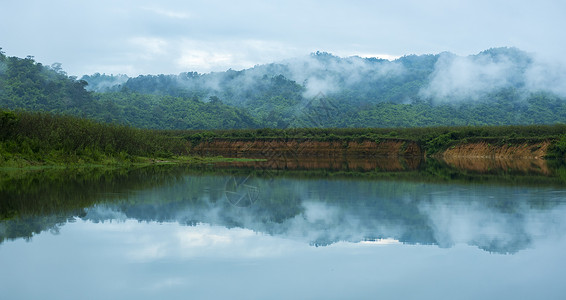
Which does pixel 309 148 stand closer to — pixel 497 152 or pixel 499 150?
pixel 497 152

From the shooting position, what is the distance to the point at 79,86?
122812 millimetres

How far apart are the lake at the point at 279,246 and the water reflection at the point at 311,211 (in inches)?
1.8

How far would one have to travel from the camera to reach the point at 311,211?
46.7 ft

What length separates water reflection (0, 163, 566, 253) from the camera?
10648mm

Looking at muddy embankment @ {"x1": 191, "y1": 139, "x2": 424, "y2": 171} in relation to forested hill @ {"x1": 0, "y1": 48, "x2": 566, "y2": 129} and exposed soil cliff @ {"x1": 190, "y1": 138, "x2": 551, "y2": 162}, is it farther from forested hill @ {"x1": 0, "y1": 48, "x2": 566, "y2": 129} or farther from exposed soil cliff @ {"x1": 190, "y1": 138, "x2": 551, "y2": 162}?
forested hill @ {"x1": 0, "y1": 48, "x2": 566, "y2": 129}

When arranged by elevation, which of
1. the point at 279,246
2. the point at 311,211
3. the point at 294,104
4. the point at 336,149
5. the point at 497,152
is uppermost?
the point at 279,246

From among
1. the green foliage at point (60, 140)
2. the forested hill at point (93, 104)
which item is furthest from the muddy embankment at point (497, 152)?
the forested hill at point (93, 104)

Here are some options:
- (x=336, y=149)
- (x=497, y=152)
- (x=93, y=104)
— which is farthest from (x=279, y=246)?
(x=93, y=104)

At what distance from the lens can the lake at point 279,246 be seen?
23.6ft

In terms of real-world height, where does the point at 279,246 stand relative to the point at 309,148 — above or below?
above

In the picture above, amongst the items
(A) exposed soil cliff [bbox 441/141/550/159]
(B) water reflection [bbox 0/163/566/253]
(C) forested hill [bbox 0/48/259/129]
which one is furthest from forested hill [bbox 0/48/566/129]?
(B) water reflection [bbox 0/163/566/253]

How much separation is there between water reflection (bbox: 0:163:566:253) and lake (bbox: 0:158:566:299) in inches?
1.8

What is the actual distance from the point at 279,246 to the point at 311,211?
4.58m

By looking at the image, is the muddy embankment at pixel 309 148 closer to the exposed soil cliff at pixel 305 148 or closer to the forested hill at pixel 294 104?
the exposed soil cliff at pixel 305 148
